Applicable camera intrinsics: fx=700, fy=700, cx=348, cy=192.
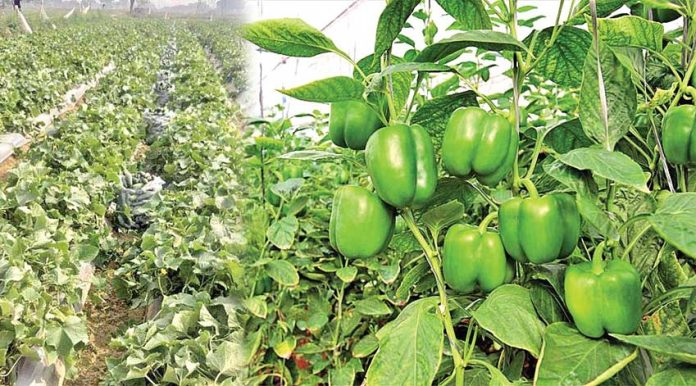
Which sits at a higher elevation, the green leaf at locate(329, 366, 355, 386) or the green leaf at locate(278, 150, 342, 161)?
the green leaf at locate(278, 150, 342, 161)

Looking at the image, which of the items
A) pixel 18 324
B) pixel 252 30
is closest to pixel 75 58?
pixel 18 324

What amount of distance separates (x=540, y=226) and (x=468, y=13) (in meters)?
0.23

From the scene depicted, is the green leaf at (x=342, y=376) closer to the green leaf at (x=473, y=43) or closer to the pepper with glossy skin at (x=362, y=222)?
the pepper with glossy skin at (x=362, y=222)

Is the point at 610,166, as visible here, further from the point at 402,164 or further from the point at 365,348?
the point at 365,348

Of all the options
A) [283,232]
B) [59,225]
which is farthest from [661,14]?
[59,225]

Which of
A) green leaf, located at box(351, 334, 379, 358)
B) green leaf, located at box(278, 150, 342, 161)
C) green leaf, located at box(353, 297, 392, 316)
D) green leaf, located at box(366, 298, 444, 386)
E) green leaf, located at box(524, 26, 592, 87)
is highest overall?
green leaf, located at box(524, 26, 592, 87)

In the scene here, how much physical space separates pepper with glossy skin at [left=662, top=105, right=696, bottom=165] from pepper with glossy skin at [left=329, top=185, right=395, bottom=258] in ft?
0.90

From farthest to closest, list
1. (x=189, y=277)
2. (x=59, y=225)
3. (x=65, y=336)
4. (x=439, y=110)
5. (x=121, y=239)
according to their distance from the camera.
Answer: (x=121, y=239)
(x=59, y=225)
(x=189, y=277)
(x=65, y=336)
(x=439, y=110)

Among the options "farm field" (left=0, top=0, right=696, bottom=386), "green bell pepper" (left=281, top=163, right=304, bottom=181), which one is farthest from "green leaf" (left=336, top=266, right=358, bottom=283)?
"green bell pepper" (left=281, top=163, right=304, bottom=181)

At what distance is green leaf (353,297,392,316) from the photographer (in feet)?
5.03

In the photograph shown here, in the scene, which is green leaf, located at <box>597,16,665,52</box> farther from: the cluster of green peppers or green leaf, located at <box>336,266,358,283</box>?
green leaf, located at <box>336,266,358,283</box>

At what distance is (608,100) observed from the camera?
651 millimetres

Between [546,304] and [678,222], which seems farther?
[546,304]

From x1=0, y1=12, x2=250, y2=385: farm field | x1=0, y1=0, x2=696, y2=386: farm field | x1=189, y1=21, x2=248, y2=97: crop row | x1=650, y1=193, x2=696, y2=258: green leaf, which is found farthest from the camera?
x1=189, y1=21, x2=248, y2=97: crop row
